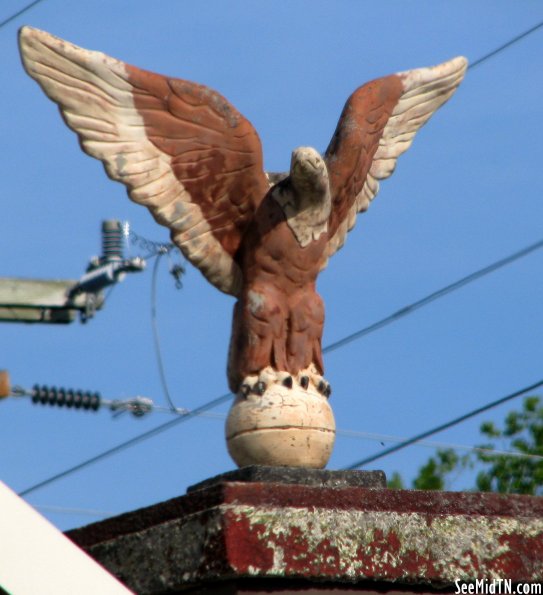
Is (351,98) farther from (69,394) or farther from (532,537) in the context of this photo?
(69,394)

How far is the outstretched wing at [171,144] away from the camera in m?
4.18

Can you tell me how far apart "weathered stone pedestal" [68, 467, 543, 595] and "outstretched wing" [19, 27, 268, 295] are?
79 cm

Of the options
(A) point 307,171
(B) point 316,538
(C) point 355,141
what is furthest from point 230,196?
(B) point 316,538

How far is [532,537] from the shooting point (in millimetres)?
4074

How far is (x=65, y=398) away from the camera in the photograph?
8555 mm

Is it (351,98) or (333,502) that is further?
(351,98)

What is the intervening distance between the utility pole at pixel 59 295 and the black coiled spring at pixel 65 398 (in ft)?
2.76

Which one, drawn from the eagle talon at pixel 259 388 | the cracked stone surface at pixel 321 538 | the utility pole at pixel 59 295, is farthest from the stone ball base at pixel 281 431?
the utility pole at pixel 59 295

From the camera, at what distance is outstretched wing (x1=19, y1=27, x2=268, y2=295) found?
13.7 feet

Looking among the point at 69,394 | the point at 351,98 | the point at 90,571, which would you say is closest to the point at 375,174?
the point at 351,98

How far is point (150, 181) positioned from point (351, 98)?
797mm

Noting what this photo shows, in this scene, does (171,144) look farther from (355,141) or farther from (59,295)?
(59,295)

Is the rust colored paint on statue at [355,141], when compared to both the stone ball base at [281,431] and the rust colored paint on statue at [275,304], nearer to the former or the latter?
the rust colored paint on statue at [275,304]

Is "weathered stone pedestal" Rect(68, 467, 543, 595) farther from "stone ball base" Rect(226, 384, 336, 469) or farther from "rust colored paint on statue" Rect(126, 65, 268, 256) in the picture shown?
"rust colored paint on statue" Rect(126, 65, 268, 256)
